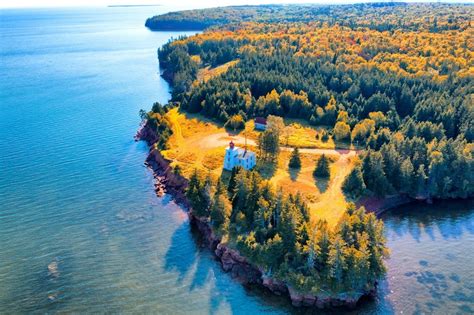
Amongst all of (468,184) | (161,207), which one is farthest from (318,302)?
(468,184)

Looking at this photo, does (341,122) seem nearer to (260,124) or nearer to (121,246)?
(260,124)

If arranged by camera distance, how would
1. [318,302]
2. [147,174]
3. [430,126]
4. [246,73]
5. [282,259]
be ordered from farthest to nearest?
[246,73] < [430,126] < [147,174] < [282,259] < [318,302]

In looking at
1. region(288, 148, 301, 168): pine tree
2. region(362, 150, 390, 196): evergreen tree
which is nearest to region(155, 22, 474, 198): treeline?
region(362, 150, 390, 196): evergreen tree

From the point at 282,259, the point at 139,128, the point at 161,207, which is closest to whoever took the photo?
the point at 282,259

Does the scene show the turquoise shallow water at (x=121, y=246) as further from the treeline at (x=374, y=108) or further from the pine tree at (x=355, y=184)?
the pine tree at (x=355, y=184)

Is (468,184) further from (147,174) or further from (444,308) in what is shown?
(147,174)

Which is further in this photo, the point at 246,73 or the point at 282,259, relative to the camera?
the point at 246,73

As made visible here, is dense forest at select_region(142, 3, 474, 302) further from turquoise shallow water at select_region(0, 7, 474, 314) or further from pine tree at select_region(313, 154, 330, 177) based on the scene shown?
turquoise shallow water at select_region(0, 7, 474, 314)

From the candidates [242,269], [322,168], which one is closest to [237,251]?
[242,269]
